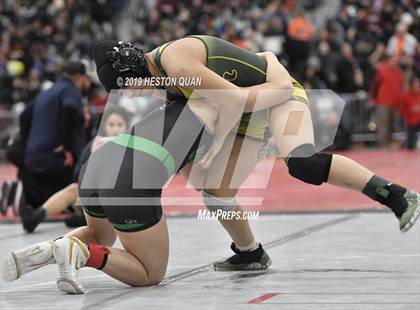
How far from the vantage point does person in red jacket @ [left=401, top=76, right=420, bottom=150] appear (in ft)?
59.6

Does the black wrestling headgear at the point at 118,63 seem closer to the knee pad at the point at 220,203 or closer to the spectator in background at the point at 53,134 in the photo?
the knee pad at the point at 220,203

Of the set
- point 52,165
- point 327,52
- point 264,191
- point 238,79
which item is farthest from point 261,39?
point 238,79

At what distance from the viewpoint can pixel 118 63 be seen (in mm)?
5723

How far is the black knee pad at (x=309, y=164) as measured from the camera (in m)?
5.72

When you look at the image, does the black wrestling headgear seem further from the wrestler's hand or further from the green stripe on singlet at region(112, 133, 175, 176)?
the wrestler's hand

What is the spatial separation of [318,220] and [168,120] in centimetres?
350

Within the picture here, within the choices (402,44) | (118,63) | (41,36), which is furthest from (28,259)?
(41,36)

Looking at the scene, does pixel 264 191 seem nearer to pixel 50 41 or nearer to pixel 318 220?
pixel 318 220

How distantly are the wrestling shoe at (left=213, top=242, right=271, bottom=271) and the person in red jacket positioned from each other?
1227cm

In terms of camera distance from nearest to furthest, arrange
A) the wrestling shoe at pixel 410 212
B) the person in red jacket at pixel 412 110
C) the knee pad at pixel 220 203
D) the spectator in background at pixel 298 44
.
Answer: the wrestling shoe at pixel 410 212
the knee pad at pixel 220 203
the person in red jacket at pixel 412 110
the spectator in background at pixel 298 44

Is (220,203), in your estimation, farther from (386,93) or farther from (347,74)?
(347,74)

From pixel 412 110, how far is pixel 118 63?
13.1 metres

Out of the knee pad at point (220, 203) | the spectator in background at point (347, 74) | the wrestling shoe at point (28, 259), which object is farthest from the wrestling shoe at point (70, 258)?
the spectator in background at point (347, 74)

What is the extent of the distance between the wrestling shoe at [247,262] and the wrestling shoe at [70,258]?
1.17 meters
